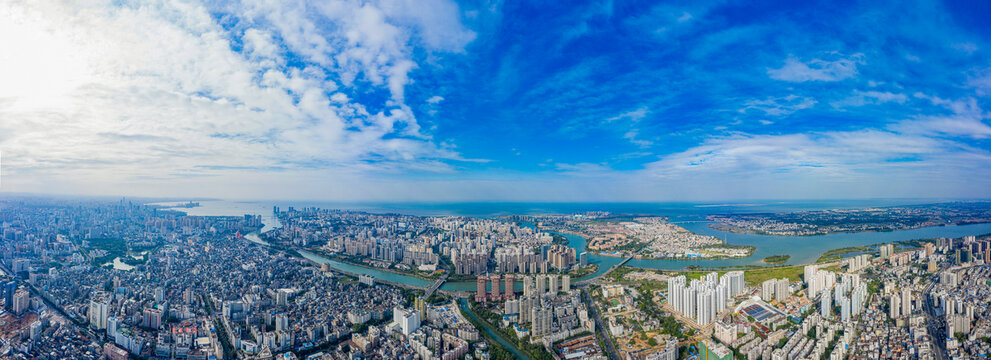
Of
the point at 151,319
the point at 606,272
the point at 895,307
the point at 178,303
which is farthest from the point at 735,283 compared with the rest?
the point at 178,303

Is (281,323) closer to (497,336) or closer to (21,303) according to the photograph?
(497,336)

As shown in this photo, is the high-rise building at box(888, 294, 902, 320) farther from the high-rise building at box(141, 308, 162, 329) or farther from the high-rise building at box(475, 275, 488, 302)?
the high-rise building at box(141, 308, 162, 329)

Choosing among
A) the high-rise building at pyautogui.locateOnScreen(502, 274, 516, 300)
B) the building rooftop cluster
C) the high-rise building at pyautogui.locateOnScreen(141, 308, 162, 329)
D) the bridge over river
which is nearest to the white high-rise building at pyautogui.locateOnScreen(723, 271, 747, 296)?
the bridge over river

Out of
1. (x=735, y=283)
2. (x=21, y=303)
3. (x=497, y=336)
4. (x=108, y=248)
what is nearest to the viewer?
(x=497, y=336)

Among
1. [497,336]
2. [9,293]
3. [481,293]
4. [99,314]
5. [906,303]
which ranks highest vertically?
[906,303]

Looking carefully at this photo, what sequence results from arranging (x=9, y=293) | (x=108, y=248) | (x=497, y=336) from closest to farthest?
(x=497, y=336), (x=9, y=293), (x=108, y=248)

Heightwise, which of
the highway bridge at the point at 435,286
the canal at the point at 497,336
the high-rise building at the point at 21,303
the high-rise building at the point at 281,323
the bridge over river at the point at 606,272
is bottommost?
the canal at the point at 497,336

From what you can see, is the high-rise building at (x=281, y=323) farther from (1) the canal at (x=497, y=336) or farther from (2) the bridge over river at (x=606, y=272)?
(2) the bridge over river at (x=606, y=272)

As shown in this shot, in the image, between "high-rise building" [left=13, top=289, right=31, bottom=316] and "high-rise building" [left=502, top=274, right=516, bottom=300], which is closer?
"high-rise building" [left=13, top=289, right=31, bottom=316]

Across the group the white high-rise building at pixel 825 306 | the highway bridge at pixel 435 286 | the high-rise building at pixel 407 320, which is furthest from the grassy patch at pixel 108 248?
the white high-rise building at pixel 825 306

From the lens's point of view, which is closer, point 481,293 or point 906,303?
point 906,303
